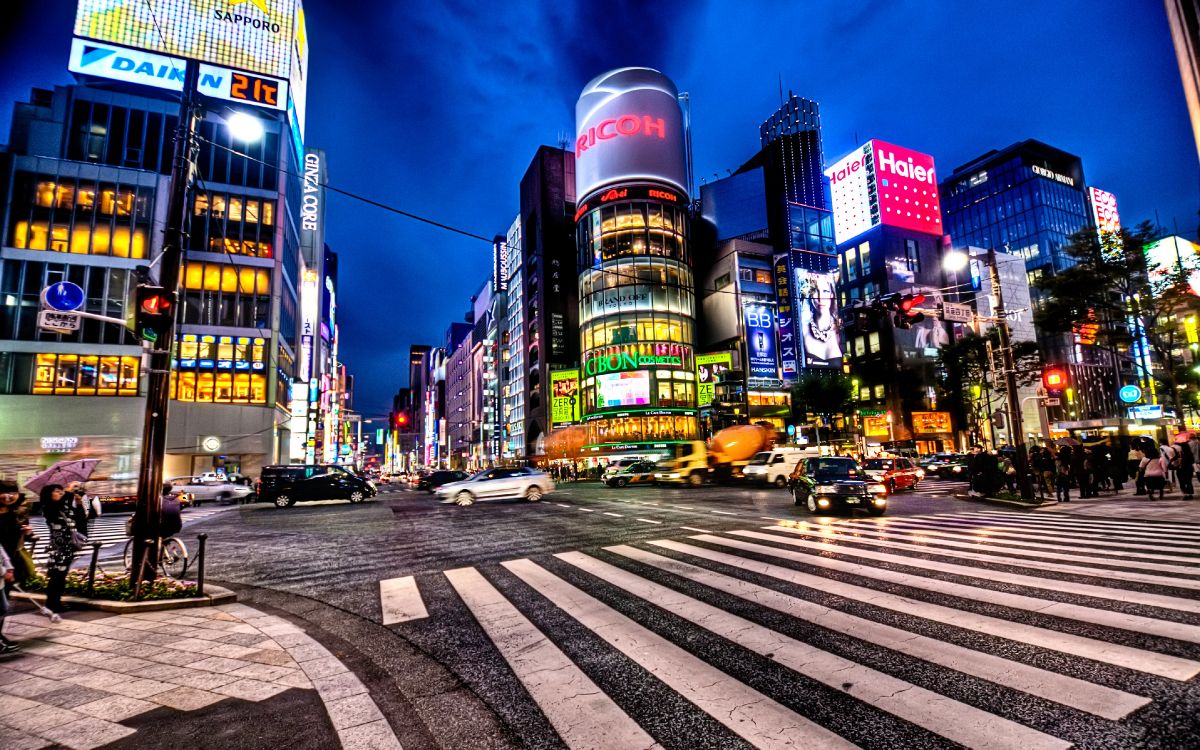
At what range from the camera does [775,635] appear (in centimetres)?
480

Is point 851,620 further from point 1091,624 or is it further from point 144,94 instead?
point 144,94

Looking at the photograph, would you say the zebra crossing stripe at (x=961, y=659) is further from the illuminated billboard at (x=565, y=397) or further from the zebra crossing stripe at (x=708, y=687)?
the illuminated billboard at (x=565, y=397)

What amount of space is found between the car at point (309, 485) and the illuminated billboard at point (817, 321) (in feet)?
175

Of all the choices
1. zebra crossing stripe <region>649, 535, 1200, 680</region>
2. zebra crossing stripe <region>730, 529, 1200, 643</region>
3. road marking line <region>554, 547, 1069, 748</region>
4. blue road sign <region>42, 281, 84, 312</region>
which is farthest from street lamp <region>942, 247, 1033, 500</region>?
blue road sign <region>42, 281, 84, 312</region>

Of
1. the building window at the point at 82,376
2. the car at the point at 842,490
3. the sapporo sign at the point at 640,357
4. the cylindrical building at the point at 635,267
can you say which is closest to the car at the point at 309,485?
the car at the point at 842,490

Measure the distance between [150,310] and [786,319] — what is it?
6776 cm

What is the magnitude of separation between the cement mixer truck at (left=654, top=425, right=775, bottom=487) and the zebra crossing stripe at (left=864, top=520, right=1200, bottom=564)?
19.1 m

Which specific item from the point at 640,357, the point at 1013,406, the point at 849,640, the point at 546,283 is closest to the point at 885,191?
the point at 640,357

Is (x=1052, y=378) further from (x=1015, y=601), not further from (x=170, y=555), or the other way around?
(x=170, y=555)

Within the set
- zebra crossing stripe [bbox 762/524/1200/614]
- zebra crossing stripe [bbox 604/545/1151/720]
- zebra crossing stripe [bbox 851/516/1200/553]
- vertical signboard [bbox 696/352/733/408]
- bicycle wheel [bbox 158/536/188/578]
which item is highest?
vertical signboard [bbox 696/352/733/408]

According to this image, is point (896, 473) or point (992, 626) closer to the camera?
point (992, 626)

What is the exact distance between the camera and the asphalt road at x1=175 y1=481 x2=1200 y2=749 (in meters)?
3.15

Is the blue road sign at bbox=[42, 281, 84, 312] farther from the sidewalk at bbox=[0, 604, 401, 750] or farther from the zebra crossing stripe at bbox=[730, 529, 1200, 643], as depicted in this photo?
the zebra crossing stripe at bbox=[730, 529, 1200, 643]

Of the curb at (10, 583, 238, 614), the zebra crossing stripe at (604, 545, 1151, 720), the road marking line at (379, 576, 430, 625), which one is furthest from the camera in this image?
the curb at (10, 583, 238, 614)
